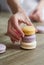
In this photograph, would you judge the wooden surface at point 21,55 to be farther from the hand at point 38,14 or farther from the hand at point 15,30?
the hand at point 38,14

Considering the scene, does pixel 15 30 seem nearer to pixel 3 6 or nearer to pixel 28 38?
pixel 28 38

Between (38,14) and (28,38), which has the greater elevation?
(38,14)

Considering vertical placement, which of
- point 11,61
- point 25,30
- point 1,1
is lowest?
point 11,61

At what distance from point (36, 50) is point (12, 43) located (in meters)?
0.14

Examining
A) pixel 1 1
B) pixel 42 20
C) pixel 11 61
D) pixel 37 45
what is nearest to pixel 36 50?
pixel 37 45

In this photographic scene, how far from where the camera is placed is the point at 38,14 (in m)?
1.70

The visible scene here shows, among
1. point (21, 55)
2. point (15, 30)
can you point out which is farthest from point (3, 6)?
point (21, 55)

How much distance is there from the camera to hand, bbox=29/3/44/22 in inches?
64.4

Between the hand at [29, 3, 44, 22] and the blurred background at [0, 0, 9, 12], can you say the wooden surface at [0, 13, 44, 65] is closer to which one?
the hand at [29, 3, 44, 22]

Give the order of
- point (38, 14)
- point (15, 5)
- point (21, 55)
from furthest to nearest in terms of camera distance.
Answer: point (38, 14) → point (15, 5) → point (21, 55)

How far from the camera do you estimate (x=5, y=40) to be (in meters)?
1.02

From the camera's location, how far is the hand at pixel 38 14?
1.63m

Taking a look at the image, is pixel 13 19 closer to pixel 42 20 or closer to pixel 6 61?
pixel 6 61

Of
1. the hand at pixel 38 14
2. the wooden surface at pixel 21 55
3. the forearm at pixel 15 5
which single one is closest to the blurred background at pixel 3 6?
the hand at pixel 38 14
